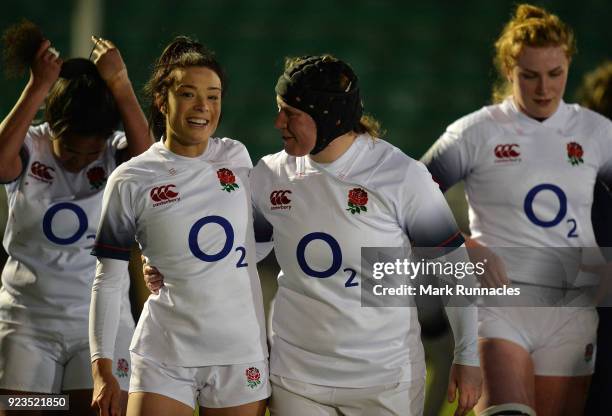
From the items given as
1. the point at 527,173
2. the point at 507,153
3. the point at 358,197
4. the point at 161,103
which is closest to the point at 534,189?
the point at 527,173

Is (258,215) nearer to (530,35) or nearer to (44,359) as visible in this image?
(44,359)

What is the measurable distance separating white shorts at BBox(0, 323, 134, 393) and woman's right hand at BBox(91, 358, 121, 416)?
54cm

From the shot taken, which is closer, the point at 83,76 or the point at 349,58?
the point at 83,76

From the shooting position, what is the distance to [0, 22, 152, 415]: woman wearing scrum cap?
382cm

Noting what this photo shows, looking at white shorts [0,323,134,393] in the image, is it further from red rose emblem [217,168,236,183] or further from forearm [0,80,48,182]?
red rose emblem [217,168,236,183]

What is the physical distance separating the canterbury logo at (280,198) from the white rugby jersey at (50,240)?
87 centimetres

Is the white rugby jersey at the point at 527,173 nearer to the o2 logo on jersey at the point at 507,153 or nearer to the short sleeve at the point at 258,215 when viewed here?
the o2 logo on jersey at the point at 507,153

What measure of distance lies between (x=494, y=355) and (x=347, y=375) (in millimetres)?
835

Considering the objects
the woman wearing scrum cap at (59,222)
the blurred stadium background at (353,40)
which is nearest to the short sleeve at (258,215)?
the woman wearing scrum cap at (59,222)

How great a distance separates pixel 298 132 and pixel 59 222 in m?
1.11

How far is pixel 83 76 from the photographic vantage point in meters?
3.92

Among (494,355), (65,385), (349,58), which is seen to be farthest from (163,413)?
(349,58)

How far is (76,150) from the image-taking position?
12.8 ft

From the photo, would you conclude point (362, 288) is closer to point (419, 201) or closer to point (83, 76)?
point (419, 201)
